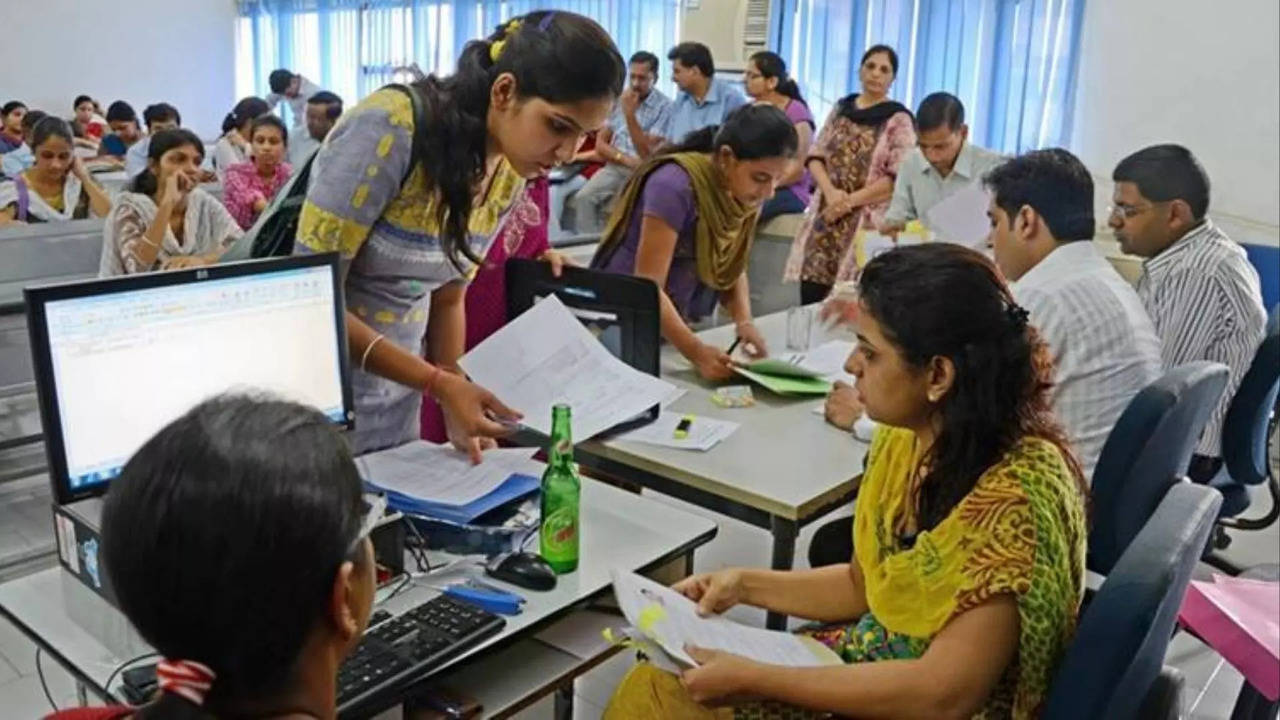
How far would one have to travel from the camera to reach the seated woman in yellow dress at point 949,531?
1184 millimetres

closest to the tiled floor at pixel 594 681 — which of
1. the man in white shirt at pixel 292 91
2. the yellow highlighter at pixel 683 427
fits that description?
the yellow highlighter at pixel 683 427

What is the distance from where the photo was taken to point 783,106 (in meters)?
4.96

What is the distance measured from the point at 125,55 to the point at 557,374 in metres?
9.92

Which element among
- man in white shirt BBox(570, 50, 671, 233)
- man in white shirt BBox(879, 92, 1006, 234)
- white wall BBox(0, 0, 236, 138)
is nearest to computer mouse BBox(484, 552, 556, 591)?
man in white shirt BBox(879, 92, 1006, 234)

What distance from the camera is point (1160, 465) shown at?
6.17 ft

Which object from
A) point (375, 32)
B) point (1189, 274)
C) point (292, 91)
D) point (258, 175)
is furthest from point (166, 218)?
point (375, 32)

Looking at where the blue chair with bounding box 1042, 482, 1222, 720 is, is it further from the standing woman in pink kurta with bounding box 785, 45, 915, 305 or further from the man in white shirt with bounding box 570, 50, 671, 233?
the man in white shirt with bounding box 570, 50, 671, 233

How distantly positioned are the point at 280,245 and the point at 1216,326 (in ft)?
7.15

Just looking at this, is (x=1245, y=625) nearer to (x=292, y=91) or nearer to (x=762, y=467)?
(x=762, y=467)

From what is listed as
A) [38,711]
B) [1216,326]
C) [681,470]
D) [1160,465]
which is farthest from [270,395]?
[1216,326]

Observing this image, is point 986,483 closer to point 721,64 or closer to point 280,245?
point 280,245

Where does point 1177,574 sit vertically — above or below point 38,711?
above

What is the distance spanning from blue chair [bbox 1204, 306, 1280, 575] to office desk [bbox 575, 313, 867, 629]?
45.3 inches

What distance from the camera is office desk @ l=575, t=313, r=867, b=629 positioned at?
1.75m
